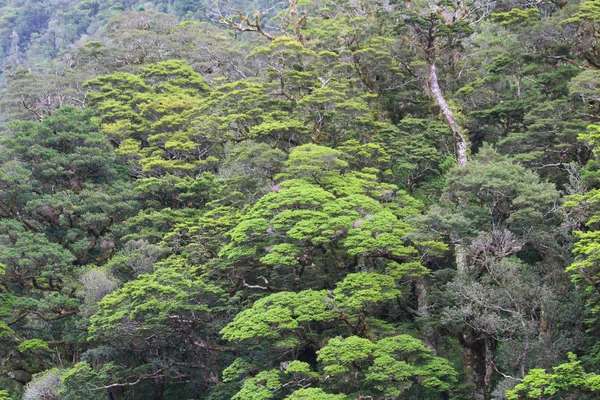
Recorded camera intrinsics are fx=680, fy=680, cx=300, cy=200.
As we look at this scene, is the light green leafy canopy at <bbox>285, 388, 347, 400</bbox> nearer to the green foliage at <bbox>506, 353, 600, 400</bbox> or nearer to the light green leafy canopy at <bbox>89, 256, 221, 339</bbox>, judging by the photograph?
the green foliage at <bbox>506, 353, 600, 400</bbox>

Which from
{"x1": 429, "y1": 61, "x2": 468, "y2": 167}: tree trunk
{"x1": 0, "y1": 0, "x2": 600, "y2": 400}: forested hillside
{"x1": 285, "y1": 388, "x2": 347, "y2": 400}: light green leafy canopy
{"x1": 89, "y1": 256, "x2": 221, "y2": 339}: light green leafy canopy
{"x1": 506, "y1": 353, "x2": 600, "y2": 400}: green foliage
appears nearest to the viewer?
{"x1": 506, "y1": 353, "x2": 600, "y2": 400}: green foliage

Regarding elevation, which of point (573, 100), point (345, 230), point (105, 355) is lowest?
point (105, 355)

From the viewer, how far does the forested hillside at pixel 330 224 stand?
48.3ft

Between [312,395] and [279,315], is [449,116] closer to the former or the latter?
[279,315]

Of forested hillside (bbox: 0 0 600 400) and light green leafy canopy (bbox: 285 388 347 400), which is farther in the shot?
forested hillside (bbox: 0 0 600 400)

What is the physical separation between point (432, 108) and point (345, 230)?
10201 millimetres

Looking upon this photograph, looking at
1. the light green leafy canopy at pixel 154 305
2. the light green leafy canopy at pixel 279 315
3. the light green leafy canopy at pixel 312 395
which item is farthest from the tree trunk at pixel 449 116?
the light green leafy canopy at pixel 312 395

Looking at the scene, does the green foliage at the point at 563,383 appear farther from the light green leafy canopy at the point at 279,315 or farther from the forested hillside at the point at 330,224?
the light green leafy canopy at the point at 279,315

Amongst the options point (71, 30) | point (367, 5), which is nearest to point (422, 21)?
point (367, 5)

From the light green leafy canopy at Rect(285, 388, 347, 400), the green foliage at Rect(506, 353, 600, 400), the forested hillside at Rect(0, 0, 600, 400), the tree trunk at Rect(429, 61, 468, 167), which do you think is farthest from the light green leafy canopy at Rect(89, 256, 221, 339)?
the tree trunk at Rect(429, 61, 468, 167)

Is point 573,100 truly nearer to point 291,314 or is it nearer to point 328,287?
point 328,287

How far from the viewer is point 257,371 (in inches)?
622

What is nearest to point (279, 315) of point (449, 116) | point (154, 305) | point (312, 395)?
point (312, 395)

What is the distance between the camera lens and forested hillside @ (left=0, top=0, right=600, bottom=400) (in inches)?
580
